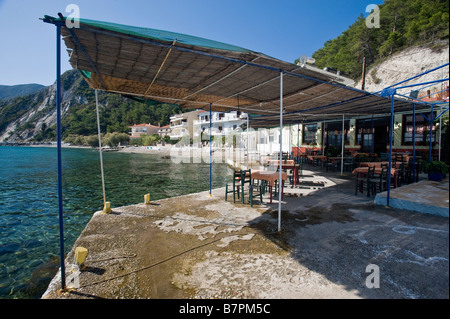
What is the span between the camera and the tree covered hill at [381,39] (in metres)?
22.8

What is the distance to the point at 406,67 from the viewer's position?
77.9ft

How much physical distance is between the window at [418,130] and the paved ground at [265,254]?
10.4 meters

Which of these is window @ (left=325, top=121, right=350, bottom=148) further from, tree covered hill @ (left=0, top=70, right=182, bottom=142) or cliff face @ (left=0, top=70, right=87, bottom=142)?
cliff face @ (left=0, top=70, right=87, bottom=142)

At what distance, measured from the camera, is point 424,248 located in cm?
338

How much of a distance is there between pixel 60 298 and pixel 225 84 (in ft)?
15.9

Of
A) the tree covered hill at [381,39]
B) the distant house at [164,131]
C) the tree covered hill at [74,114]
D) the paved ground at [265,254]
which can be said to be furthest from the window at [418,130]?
the distant house at [164,131]

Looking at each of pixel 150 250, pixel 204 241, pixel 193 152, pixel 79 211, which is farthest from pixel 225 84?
pixel 193 152

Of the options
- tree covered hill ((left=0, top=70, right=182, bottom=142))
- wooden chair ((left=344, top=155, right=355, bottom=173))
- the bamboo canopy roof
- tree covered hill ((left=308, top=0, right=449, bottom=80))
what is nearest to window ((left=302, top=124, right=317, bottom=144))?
wooden chair ((left=344, top=155, right=355, bottom=173))

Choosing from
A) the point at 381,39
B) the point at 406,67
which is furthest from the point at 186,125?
the point at 406,67

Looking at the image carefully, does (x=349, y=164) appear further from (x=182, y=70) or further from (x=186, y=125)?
(x=186, y=125)

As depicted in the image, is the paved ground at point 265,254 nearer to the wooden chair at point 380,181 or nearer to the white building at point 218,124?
the wooden chair at point 380,181

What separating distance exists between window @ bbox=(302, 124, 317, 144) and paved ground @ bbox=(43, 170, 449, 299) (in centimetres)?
1455

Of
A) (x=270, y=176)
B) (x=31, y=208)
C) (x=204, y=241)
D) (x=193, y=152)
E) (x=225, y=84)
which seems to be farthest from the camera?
(x=193, y=152)
